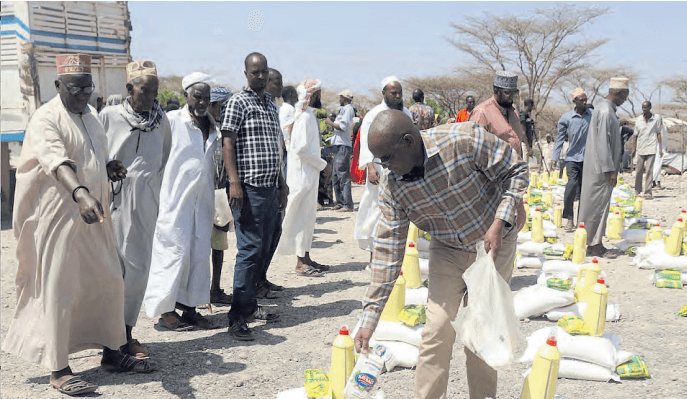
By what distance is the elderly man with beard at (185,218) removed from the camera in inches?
195

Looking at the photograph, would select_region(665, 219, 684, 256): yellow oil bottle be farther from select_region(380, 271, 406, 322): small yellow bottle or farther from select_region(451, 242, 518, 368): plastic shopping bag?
select_region(451, 242, 518, 368): plastic shopping bag

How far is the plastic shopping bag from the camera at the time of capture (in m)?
2.94

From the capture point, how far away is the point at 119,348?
433cm

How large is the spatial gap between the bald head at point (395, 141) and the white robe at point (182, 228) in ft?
8.35

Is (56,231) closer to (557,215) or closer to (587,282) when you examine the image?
(587,282)

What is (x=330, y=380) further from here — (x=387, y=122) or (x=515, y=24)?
(x=515, y=24)

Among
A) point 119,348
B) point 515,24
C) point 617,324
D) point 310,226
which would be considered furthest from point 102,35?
point 515,24

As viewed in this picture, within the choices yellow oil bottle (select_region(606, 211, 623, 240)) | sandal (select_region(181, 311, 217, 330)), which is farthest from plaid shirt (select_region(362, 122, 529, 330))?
yellow oil bottle (select_region(606, 211, 623, 240))

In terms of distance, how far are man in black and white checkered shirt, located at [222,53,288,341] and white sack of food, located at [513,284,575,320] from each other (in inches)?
83.8

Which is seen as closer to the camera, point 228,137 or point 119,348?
point 119,348

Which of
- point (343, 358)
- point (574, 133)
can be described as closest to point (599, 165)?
point (574, 133)

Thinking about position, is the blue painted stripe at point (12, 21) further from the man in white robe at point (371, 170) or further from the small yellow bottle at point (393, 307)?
the small yellow bottle at point (393, 307)

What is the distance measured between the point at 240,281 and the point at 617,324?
3041mm

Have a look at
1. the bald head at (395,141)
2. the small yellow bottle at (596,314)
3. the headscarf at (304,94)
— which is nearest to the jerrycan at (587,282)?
the small yellow bottle at (596,314)
